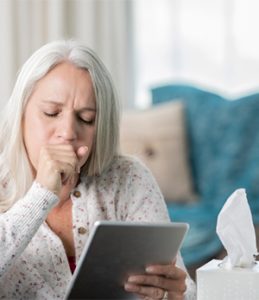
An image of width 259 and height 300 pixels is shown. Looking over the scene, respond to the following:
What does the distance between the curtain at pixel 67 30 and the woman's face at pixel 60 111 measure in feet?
6.48

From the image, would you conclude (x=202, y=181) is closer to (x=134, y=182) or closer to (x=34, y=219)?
(x=134, y=182)

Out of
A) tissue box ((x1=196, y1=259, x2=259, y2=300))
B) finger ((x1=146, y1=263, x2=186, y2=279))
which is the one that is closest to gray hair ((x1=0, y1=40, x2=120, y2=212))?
finger ((x1=146, y1=263, x2=186, y2=279))

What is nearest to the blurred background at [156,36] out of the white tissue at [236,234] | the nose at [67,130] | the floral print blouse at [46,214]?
the floral print blouse at [46,214]

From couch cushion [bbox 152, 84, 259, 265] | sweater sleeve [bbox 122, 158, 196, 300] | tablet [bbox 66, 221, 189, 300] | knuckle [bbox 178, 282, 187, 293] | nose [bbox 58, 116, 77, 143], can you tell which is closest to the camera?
tablet [bbox 66, 221, 189, 300]

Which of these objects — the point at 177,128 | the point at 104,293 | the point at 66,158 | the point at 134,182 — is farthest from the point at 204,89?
the point at 104,293

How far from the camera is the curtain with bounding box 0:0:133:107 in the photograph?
146 inches

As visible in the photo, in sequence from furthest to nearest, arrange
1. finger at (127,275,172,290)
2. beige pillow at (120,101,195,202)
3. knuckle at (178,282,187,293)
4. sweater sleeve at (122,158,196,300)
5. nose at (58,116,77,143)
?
beige pillow at (120,101,195,202) → sweater sleeve at (122,158,196,300) → nose at (58,116,77,143) → knuckle at (178,282,187,293) → finger at (127,275,172,290)

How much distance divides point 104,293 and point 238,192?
301 mm

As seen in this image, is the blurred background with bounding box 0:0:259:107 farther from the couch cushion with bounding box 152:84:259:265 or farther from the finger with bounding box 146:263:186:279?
the finger with bounding box 146:263:186:279

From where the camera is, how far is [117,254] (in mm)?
1312

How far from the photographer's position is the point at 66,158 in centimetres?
161

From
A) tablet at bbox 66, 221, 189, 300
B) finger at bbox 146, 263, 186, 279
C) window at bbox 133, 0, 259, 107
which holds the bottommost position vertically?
finger at bbox 146, 263, 186, 279

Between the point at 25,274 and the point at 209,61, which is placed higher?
the point at 209,61

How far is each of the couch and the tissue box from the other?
2.09 meters
